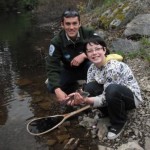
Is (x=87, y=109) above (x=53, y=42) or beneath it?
beneath

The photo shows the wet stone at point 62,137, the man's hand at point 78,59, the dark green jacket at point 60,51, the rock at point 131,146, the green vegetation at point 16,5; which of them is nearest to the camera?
the rock at point 131,146

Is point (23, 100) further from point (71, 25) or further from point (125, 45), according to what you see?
point (125, 45)

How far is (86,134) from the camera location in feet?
16.9

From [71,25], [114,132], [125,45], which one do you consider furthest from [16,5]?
[114,132]

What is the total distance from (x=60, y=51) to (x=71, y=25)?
1.97ft

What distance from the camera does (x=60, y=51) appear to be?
19.3 feet

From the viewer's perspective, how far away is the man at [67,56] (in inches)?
213

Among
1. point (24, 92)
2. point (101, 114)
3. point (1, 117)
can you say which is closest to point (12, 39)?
point (24, 92)

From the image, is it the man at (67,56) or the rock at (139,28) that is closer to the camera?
the man at (67,56)

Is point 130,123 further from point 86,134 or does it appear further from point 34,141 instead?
point 34,141

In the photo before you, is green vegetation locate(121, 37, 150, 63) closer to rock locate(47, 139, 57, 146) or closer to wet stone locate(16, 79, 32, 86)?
wet stone locate(16, 79, 32, 86)

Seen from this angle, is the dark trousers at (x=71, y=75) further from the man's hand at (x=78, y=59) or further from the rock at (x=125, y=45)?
the rock at (x=125, y=45)

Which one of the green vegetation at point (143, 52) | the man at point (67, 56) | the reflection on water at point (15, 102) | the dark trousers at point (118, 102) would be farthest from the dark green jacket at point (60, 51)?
the green vegetation at point (143, 52)

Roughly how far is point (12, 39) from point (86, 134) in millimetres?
10681
